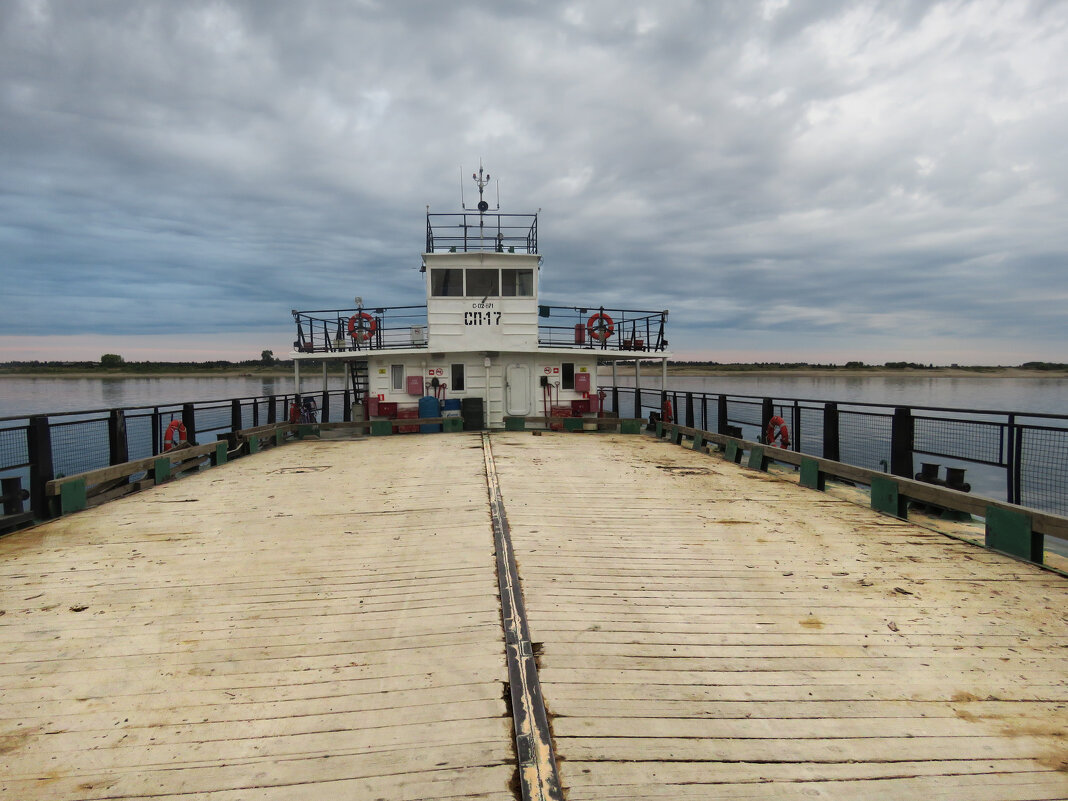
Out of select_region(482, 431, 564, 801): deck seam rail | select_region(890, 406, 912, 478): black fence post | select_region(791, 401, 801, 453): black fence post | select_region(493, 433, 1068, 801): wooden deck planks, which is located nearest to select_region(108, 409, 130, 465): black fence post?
select_region(493, 433, 1068, 801): wooden deck planks

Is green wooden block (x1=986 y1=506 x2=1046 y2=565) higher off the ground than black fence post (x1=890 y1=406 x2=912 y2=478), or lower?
lower

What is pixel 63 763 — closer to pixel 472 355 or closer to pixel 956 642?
pixel 956 642

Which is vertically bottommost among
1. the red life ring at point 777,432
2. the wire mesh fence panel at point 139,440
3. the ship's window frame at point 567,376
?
the wire mesh fence panel at point 139,440

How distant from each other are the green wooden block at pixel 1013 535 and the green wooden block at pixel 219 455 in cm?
1197

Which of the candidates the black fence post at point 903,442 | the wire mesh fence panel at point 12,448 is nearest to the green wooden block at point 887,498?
the black fence post at point 903,442

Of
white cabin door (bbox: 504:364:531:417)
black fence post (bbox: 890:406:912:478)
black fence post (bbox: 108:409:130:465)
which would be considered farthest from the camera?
white cabin door (bbox: 504:364:531:417)

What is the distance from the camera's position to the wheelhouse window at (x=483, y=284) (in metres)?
17.1

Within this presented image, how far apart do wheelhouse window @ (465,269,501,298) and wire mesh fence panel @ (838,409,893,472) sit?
32.7ft

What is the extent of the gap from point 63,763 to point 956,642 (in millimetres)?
4939

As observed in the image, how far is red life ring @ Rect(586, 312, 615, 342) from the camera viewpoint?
1750 cm

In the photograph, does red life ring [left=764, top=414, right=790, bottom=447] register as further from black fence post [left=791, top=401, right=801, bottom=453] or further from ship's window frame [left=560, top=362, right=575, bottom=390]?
ship's window frame [left=560, top=362, right=575, bottom=390]

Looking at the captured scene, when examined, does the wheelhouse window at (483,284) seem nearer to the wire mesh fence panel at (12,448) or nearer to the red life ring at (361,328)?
the red life ring at (361,328)

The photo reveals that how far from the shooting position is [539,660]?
3.40 metres

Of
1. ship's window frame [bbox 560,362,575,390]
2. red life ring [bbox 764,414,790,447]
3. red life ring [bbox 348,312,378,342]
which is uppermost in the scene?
red life ring [bbox 348,312,378,342]
